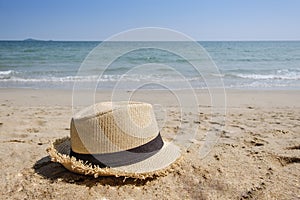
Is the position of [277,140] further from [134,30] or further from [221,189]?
[134,30]

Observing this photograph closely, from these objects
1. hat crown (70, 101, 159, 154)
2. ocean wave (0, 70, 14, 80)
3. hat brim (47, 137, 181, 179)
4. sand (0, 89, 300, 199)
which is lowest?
ocean wave (0, 70, 14, 80)

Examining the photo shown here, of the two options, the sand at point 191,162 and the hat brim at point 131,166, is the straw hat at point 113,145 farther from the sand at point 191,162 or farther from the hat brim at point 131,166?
the sand at point 191,162

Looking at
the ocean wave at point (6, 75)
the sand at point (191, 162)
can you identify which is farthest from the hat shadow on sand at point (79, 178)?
the ocean wave at point (6, 75)

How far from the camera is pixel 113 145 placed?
7.70 feet

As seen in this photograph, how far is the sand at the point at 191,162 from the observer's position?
7.39ft

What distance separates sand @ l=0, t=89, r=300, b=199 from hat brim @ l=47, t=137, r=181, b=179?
0.08 m

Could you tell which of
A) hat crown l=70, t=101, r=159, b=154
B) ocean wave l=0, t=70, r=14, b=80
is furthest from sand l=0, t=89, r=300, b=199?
ocean wave l=0, t=70, r=14, b=80

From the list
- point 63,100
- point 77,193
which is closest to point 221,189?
point 77,193

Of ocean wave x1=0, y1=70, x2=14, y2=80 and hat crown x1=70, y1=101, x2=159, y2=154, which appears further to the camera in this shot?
ocean wave x1=0, y1=70, x2=14, y2=80

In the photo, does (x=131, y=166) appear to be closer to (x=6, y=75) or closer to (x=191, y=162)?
(x=191, y=162)

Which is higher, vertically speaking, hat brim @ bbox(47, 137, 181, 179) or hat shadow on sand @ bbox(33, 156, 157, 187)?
hat brim @ bbox(47, 137, 181, 179)

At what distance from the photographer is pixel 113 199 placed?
7.09 ft

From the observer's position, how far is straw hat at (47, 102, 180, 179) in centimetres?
234

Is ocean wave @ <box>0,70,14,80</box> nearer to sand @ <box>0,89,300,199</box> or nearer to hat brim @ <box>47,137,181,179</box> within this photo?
sand @ <box>0,89,300,199</box>
